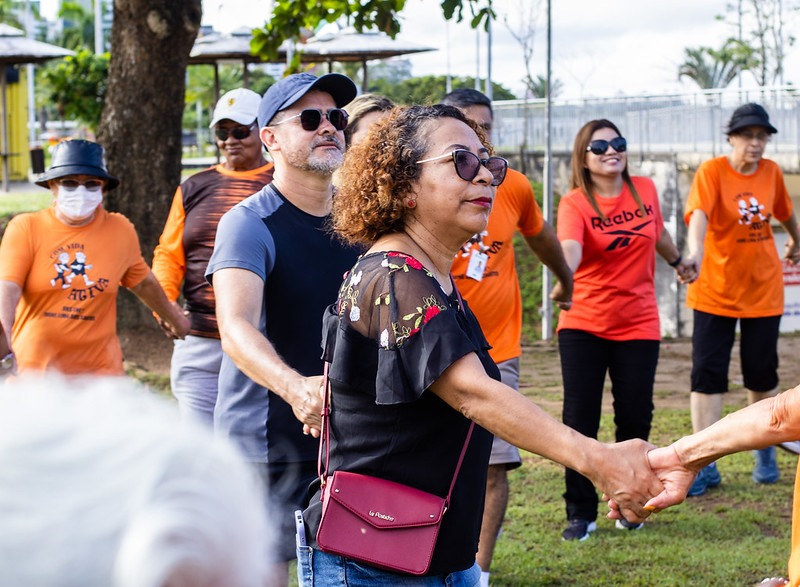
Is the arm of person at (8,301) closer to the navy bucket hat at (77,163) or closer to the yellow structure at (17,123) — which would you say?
the navy bucket hat at (77,163)

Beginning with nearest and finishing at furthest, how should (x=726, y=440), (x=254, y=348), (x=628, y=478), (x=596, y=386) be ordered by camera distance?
(x=628, y=478)
(x=726, y=440)
(x=254, y=348)
(x=596, y=386)

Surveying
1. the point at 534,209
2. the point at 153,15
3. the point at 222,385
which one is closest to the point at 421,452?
the point at 222,385

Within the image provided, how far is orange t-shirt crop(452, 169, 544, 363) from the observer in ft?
18.9

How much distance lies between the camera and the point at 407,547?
2.92 metres

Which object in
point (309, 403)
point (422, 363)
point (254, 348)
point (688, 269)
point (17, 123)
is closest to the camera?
point (422, 363)

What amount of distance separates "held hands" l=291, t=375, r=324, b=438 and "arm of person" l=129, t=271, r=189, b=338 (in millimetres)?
2721

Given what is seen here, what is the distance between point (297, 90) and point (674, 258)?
137 inches

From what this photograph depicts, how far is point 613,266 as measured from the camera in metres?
6.75

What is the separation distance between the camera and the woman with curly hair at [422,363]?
2777 mm

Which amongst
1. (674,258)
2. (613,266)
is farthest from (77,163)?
(674,258)

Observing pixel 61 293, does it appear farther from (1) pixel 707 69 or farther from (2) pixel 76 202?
(1) pixel 707 69

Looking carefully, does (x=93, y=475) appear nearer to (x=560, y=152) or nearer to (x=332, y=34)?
(x=560, y=152)

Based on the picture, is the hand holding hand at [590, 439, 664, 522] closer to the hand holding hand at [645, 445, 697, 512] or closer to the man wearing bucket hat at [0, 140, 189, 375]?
the hand holding hand at [645, 445, 697, 512]

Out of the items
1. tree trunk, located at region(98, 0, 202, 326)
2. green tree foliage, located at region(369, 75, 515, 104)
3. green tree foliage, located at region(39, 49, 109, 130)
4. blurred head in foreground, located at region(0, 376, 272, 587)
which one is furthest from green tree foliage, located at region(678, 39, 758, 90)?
blurred head in foreground, located at region(0, 376, 272, 587)
